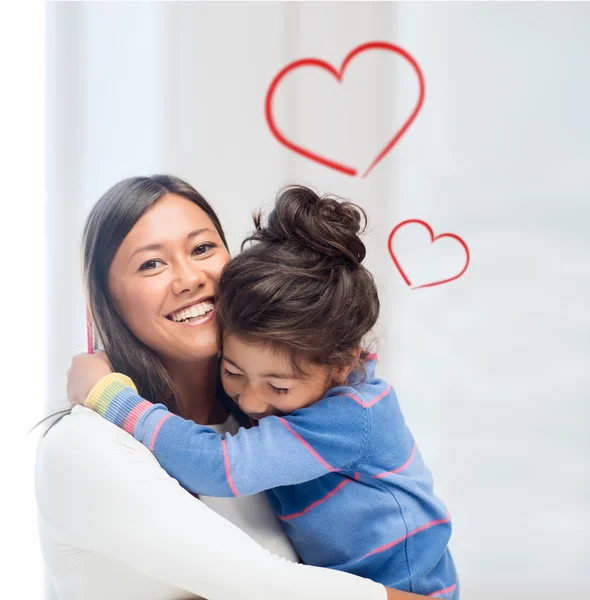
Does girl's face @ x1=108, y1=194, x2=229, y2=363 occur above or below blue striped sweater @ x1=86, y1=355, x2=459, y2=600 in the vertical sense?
above

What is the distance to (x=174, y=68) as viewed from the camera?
1520mm

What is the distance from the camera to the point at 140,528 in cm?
89

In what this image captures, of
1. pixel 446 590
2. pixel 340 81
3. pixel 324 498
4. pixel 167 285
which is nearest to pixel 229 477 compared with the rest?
pixel 324 498

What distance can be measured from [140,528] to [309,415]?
260mm

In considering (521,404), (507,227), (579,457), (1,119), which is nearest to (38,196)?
(1,119)

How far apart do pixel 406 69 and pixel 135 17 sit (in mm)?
562

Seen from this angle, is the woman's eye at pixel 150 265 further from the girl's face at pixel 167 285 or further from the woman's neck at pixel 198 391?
the woman's neck at pixel 198 391

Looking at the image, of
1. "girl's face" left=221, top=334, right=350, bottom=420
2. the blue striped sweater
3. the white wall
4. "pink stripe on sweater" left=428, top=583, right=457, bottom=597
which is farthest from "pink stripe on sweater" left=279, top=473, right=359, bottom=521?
the white wall

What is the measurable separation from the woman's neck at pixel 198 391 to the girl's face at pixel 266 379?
0.23 ft

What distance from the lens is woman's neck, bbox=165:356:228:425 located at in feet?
3.77

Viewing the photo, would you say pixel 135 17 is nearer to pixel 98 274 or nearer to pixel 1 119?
pixel 1 119

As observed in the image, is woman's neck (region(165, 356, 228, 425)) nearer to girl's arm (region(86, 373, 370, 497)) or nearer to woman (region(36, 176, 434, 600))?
woman (region(36, 176, 434, 600))

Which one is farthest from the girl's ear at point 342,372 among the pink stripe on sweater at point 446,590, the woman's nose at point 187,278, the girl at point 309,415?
the pink stripe on sweater at point 446,590

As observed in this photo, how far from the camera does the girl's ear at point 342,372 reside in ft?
3.63
